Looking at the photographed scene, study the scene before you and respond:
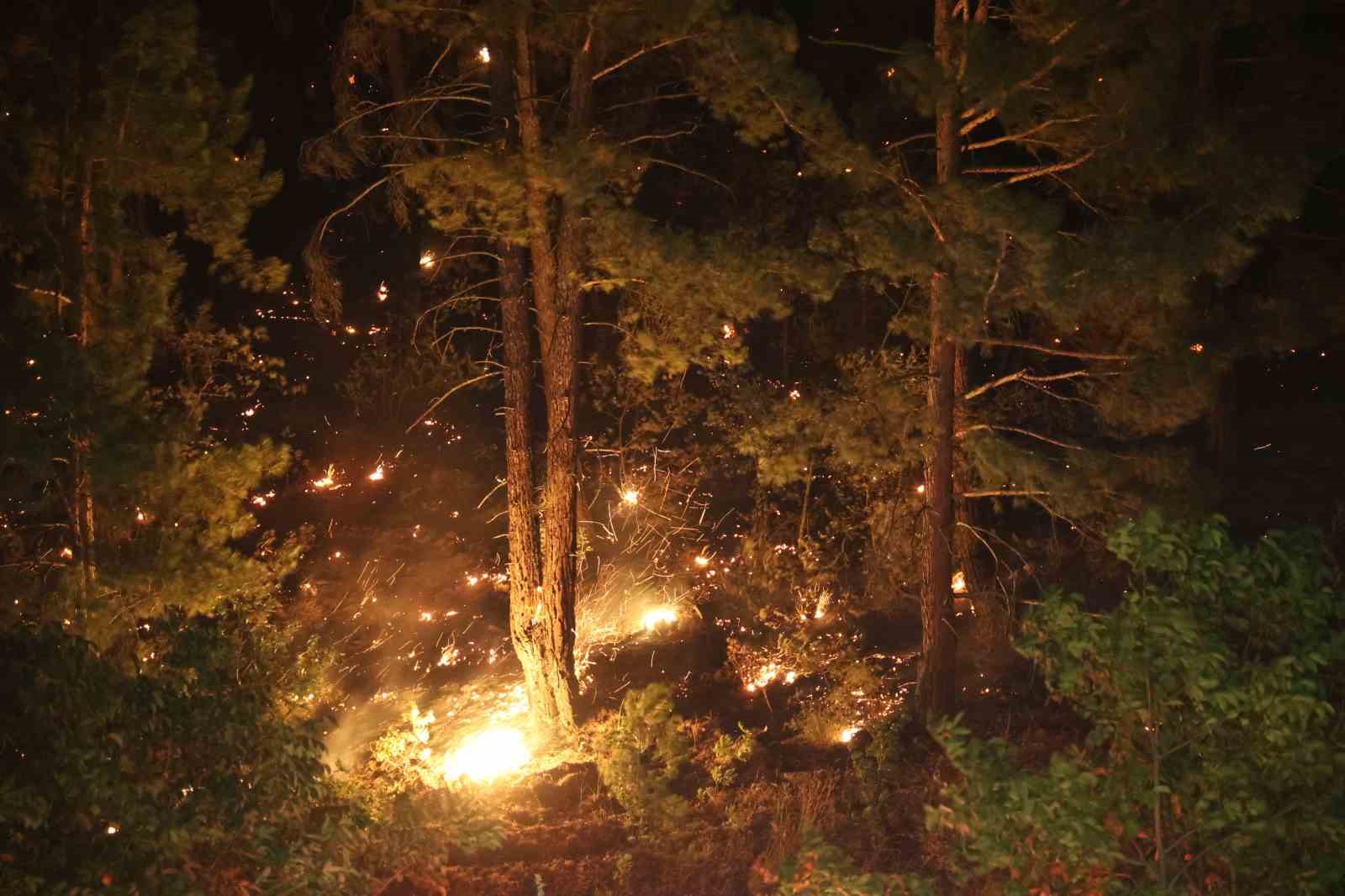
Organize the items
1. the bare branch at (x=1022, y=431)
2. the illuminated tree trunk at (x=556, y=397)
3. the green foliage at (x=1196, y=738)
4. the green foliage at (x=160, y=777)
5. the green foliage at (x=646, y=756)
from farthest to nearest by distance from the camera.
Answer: the bare branch at (x=1022, y=431), the illuminated tree trunk at (x=556, y=397), the green foliage at (x=646, y=756), the green foliage at (x=160, y=777), the green foliage at (x=1196, y=738)

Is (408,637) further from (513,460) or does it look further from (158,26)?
(158,26)

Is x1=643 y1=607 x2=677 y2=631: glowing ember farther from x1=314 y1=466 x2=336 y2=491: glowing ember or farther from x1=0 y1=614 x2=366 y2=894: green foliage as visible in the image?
x1=0 y1=614 x2=366 y2=894: green foliage

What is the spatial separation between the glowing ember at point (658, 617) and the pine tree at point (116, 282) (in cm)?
595

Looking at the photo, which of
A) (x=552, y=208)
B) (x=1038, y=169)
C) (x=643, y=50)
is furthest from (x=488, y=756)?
(x=1038, y=169)

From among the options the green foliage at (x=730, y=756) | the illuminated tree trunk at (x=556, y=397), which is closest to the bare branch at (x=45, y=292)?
the illuminated tree trunk at (x=556, y=397)

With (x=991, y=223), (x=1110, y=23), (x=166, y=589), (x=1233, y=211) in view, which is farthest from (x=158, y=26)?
(x=1233, y=211)

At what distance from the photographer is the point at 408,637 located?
44.3ft

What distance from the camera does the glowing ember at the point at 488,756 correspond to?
35.4 ft

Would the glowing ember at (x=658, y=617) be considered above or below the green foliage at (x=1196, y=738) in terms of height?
above

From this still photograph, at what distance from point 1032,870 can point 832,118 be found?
6374 mm

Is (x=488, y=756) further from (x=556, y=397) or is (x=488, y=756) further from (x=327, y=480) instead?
(x=327, y=480)

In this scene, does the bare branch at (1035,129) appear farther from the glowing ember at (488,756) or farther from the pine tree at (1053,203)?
the glowing ember at (488,756)

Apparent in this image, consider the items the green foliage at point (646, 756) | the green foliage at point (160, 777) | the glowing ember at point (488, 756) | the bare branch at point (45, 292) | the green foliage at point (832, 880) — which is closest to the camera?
the green foliage at point (160, 777)

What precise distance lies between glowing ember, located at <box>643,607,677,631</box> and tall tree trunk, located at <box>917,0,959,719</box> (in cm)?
346
